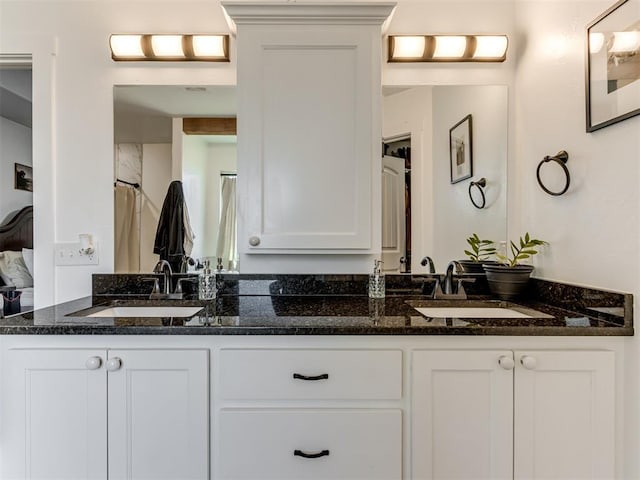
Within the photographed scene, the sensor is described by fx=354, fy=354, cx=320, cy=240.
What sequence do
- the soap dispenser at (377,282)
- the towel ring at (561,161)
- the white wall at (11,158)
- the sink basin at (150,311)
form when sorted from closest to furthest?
the towel ring at (561,161), the sink basin at (150,311), the soap dispenser at (377,282), the white wall at (11,158)

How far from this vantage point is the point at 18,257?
2.04 m

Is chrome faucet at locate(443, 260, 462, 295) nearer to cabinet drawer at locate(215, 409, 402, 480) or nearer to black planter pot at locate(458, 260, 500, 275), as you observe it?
black planter pot at locate(458, 260, 500, 275)

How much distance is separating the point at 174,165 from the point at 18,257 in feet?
3.87

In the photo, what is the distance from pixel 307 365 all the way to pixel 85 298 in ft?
3.88

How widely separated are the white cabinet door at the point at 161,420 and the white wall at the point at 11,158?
1829 mm

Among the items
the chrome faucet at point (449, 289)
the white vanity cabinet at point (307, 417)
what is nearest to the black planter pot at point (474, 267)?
the chrome faucet at point (449, 289)

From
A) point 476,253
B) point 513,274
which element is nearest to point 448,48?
point 476,253

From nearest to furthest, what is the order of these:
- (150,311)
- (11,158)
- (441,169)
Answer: (150,311)
(441,169)
(11,158)

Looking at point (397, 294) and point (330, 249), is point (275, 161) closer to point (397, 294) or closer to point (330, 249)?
point (330, 249)

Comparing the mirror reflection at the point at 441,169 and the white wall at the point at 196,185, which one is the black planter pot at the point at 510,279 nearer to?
the mirror reflection at the point at 441,169

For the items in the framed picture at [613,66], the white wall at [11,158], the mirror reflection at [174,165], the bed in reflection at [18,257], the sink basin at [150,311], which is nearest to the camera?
the framed picture at [613,66]

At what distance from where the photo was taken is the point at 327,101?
152 centimetres

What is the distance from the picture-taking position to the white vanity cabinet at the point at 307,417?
109 centimetres

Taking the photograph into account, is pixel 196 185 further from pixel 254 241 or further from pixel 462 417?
pixel 462 417
